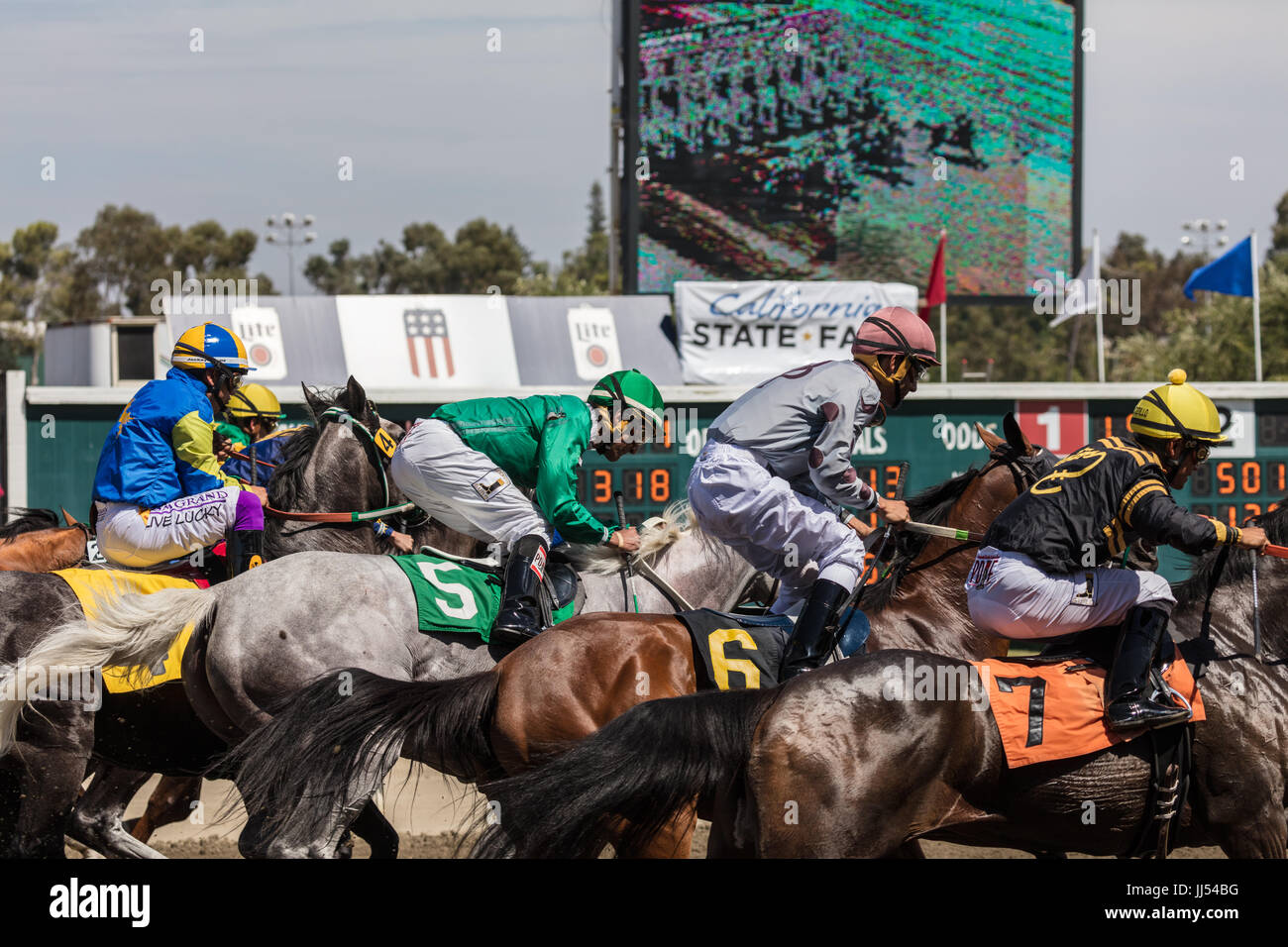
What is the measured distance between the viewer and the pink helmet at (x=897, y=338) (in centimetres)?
468

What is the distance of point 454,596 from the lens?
4867mm

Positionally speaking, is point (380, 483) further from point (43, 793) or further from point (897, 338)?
point (897, 338)

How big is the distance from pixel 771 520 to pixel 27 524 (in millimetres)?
4391

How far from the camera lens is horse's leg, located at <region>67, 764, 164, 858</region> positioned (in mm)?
5469

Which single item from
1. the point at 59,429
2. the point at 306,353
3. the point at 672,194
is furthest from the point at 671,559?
the point at 672,194

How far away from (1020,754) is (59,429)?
24.9 feet

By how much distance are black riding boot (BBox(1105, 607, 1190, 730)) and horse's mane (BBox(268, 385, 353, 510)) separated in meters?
3.52

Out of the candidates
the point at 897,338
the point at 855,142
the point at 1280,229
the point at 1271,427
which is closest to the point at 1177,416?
the point at 897,338

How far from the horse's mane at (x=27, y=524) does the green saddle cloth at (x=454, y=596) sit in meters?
3.03

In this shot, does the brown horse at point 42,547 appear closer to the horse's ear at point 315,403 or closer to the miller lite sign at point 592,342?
the horse's ear at point 315,403

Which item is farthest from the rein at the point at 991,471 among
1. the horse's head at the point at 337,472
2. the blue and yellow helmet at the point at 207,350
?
the blue and yellow helmet at the point at 207,350

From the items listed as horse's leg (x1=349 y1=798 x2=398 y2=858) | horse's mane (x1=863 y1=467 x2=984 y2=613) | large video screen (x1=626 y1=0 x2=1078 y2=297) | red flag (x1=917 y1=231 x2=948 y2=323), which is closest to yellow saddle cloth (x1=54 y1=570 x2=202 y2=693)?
horse's leg (x1=349 y1=798 x2=398 y2=858)

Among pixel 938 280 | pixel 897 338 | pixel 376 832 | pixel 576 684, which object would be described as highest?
pixel 938 280
